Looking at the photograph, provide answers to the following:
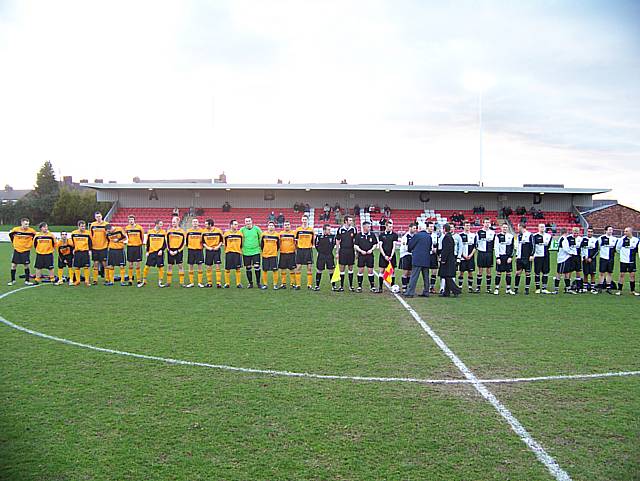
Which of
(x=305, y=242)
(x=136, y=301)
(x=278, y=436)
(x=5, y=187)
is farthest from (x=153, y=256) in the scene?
(x=5, y=187)

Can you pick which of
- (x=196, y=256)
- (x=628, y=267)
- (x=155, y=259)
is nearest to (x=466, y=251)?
(x=628, y=267)

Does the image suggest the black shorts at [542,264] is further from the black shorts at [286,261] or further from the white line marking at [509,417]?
the white line marking at [509,417]

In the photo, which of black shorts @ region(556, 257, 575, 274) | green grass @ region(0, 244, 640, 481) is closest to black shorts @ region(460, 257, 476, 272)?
black shorts @ region(556, 257, 575, 274)

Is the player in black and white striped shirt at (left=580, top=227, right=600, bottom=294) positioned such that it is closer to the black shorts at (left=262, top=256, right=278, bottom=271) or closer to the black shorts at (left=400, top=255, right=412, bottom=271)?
the black shorts at (left=400, top=255, right=412, bottom=271)

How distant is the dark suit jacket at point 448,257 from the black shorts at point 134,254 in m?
8.28

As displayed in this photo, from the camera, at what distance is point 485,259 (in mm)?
14453

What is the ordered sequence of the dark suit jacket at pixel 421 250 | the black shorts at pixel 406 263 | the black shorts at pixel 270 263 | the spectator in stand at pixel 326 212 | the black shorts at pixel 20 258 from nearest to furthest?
the dark suit jacket at pixel 421 250
the black shorts at pixel 406 263
the black shorts at pixel 270 263
the black shorts at pixel 20 258
the spectator in stand at pixel 326 212

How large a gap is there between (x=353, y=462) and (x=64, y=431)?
270cm

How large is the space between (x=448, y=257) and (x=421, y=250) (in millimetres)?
792

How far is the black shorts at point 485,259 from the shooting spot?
14.4 meters

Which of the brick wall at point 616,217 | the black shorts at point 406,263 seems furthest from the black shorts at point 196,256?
the brick wall at point 616,217

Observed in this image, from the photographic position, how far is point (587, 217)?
156 ft

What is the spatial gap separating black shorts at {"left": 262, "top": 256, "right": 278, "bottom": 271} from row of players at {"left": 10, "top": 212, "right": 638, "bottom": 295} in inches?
1.1

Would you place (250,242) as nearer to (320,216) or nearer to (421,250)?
(421,250)
